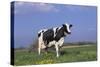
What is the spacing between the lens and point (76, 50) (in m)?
2.82

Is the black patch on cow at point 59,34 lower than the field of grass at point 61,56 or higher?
higher

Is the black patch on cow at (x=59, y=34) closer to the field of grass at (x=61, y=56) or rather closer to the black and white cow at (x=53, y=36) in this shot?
the black and white cow at (x=53, y=36)

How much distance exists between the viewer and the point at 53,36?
2713 mm

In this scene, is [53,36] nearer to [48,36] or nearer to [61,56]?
[48,36]

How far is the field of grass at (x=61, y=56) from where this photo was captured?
2553 millimetres

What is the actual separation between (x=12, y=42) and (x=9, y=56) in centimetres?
17

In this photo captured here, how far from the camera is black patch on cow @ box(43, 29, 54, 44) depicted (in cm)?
268

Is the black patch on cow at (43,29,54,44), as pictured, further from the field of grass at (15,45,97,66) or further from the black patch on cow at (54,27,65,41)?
the field of grass at (15,45,97,66)

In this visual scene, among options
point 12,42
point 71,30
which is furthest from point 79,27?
point 12,42

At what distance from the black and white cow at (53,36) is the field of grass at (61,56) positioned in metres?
0.08

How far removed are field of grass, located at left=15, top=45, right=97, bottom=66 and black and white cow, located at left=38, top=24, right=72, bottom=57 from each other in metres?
0.08

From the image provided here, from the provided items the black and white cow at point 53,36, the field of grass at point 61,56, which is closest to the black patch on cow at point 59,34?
the black and white cow at point 53,36

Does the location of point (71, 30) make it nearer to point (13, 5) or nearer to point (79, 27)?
point (79, 27)

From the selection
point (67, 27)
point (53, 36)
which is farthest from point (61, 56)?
point (67, 27)
